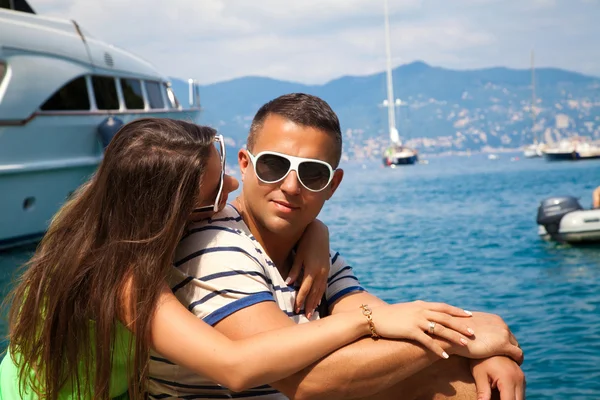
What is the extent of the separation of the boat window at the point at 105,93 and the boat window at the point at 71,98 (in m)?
0.41

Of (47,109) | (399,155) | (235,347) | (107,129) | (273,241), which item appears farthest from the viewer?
(399,155)

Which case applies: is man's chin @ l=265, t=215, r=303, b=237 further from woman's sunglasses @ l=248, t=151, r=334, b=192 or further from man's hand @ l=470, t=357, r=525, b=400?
man's hand @ l=470, t=357, r=525, b=400

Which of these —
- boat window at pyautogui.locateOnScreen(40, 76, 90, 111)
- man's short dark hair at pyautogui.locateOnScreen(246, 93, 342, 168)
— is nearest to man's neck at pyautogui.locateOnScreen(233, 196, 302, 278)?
man's short dark hair at pyautogui.locateOnScreen(246, 93, 342, 168)

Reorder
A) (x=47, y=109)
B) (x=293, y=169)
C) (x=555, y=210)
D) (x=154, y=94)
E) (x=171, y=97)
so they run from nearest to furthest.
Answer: (x=293, y=169) < (x=47, y=109) < (x=555, y=210) < (x=154, y=94) < (x=171, y=97)

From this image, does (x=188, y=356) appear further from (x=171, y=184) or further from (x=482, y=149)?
(x=482, y=149)

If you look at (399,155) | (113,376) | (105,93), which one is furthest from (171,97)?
(399,155)

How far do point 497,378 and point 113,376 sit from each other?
104 cm

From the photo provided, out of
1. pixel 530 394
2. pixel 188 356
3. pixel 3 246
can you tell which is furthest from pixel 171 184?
pixel 3 246

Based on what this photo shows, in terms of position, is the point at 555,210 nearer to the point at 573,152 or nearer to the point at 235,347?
the point at 235,347

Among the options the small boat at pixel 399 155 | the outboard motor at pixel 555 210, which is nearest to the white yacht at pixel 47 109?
the outboard motor at pixel 555 210

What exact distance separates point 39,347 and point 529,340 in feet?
23.4

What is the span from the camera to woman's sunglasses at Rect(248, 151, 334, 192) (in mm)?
2227

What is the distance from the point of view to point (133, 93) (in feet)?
50.3

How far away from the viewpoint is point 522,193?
3728 cm
